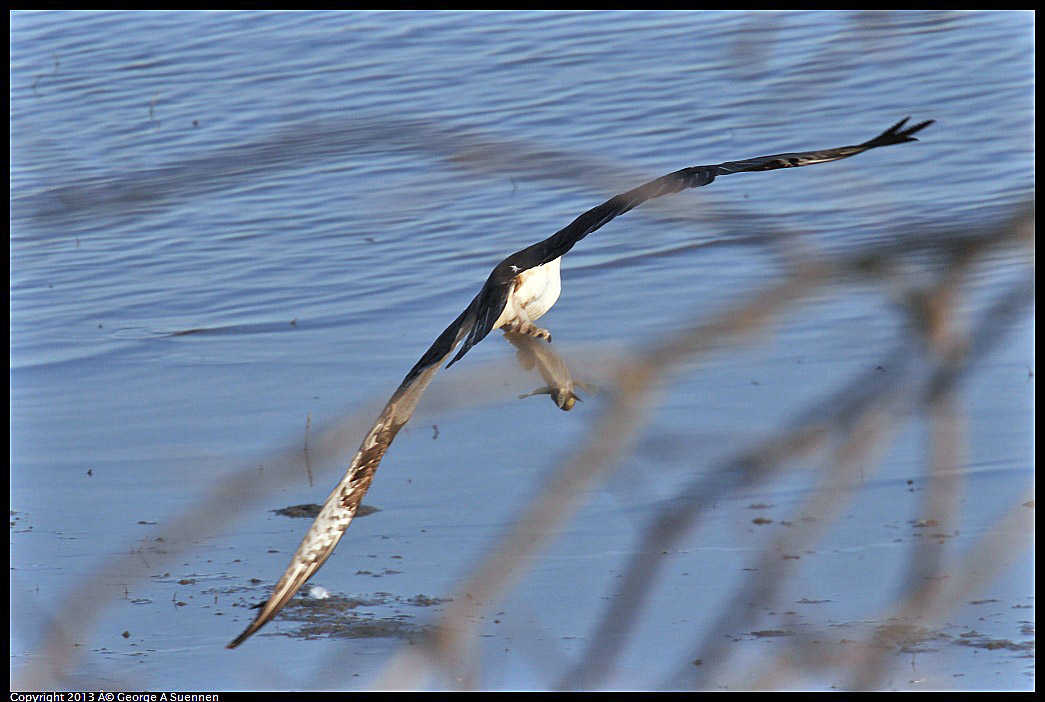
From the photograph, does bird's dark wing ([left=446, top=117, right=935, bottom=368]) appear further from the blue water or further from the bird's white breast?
the blue water

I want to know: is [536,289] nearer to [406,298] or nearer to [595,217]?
[595,217]

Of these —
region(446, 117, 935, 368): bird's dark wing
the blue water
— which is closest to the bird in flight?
region(446, 117, 935, 368): bird's dark wing

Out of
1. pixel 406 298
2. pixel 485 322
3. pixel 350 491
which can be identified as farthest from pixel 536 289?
pixel 406 298

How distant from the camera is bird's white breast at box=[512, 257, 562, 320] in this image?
117 inches

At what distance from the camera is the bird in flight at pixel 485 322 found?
221cm

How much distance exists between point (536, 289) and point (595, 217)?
48cm

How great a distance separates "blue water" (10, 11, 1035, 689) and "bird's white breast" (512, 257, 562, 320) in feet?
1.37

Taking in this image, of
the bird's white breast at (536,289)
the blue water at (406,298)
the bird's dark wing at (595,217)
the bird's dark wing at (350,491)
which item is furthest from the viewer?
the blue water at (406,298)

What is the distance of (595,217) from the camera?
2592 millimetres

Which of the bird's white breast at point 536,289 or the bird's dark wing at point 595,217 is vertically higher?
the bird's dark wing at point 595,217

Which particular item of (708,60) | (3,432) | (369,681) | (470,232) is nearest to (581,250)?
(470,232)

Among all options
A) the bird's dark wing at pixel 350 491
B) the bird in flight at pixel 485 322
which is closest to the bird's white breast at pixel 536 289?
the bird in flight at pixel 485 322

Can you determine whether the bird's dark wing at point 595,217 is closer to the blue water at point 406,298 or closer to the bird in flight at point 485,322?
the bird in flight at point 485,322

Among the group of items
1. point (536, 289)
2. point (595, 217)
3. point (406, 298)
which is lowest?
point (406, 298)
